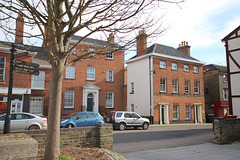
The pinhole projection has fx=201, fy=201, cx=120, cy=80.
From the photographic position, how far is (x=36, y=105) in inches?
851

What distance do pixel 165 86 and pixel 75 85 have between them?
11.5m

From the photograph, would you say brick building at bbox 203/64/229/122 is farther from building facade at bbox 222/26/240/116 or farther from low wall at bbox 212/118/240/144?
low wall at bbox 212/118/240/144

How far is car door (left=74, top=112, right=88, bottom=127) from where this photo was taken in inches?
571

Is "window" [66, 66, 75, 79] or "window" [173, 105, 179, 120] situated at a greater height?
"window" [66, 66, 75, 79]

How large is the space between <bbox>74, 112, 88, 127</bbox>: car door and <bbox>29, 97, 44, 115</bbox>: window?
8819 millimetres

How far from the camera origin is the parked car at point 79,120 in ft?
46.3

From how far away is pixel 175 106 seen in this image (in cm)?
2683

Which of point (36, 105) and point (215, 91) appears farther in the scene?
point (215, 91)

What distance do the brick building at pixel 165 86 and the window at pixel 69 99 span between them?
8.10 meters

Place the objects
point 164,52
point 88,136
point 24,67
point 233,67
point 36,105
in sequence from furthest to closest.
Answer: point 164,52 < point 36,105 < point 233,67 < point 24,67 < point 88,136

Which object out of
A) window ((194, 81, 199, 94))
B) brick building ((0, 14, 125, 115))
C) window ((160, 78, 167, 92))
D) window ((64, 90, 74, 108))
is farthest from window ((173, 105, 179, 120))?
window ((64, 90, 74, 108))

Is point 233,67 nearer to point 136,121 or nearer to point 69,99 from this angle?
point 136,121

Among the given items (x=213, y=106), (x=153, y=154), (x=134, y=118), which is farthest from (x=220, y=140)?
(x=213, y=106)

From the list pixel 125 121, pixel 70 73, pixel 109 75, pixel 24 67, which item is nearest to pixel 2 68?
pixel 70 73
